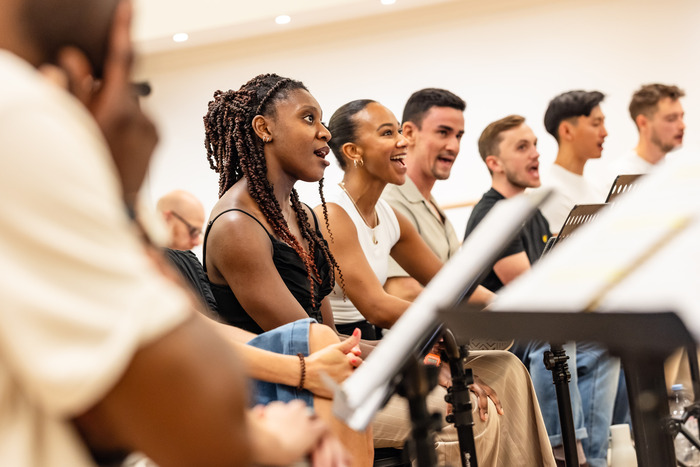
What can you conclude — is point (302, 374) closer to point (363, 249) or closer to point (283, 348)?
point (283, 348)

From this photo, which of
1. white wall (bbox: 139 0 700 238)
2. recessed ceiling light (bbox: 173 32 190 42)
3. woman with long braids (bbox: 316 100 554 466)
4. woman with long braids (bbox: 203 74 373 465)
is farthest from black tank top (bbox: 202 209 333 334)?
recessed ceiling light (bbox: 173 32 190 42)

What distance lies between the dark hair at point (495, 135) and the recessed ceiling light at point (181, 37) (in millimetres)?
2951

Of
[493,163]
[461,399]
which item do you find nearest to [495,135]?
[493,163]

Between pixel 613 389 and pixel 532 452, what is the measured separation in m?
1.08

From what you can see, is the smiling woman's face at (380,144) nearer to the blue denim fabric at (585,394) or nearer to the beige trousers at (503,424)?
the beige trousers at (503,424)

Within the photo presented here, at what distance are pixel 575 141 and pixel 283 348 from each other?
11.5 feet

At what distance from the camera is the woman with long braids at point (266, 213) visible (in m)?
2.07

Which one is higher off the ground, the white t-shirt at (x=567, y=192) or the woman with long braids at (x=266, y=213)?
the white t-shirt at (x=567, y=192)

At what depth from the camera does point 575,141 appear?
4.88m

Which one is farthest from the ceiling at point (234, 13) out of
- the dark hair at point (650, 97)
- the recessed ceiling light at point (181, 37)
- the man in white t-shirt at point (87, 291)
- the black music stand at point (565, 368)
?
the man in white t-shirt at point (87, 291)

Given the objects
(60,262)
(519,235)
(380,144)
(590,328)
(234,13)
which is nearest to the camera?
(60,262)

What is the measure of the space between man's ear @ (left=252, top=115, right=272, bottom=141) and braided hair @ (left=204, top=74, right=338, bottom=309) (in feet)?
0.04

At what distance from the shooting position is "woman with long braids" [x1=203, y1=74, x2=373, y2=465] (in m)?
2.07

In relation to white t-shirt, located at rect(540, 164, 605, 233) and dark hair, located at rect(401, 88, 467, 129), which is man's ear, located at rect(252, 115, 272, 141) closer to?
dark hair, located at rect(401, 88, 467, 129)
